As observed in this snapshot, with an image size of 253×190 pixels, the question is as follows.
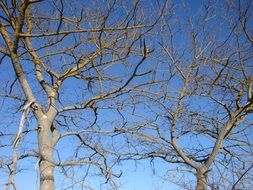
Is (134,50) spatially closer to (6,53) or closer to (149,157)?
(6,53)

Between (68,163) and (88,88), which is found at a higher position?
(88,88)

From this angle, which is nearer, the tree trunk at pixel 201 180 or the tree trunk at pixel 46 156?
the tree trunk at pixel 46 156

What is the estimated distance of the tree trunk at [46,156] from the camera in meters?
6.73

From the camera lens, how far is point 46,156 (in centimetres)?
695

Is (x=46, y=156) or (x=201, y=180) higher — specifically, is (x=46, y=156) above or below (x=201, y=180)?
below

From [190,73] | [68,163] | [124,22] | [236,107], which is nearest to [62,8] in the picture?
[124,22]

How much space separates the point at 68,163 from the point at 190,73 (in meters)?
4.54

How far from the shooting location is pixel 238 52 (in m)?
9.93

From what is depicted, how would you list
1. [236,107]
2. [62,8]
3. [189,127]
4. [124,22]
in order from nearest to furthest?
[62,8] < [124,22] < [236,107] < [189,127]

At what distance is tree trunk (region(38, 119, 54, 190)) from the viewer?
22.1 ft

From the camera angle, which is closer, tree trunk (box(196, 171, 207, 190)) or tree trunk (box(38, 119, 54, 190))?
tree trunk (box(38, 119, 54, 190))

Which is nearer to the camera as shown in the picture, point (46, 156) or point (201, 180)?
point (46, 156)

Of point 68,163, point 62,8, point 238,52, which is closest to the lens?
point 62,8

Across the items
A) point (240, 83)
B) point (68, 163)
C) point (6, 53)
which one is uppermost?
point (240, 83)
